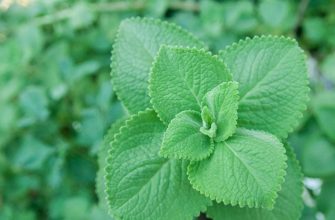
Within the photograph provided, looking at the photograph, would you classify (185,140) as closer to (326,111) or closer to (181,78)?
(181,78)

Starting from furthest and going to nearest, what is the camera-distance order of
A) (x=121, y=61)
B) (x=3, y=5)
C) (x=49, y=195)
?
(x=3, y=5)
(x=49, y=195)
(x=121, y=61)

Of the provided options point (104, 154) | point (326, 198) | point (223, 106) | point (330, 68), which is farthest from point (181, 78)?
point (330, 68)

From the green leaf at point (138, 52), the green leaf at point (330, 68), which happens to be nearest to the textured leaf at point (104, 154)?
the green leaf at point (138, 52)

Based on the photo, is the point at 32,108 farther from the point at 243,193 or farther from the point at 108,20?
the point at 243,193

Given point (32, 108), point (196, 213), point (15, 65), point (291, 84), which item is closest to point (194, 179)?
point (196, 213)

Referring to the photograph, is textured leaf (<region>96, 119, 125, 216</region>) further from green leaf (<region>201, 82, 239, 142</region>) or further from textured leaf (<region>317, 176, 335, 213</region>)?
textured leaf (<region>317, 176, 335, 213</region>)
